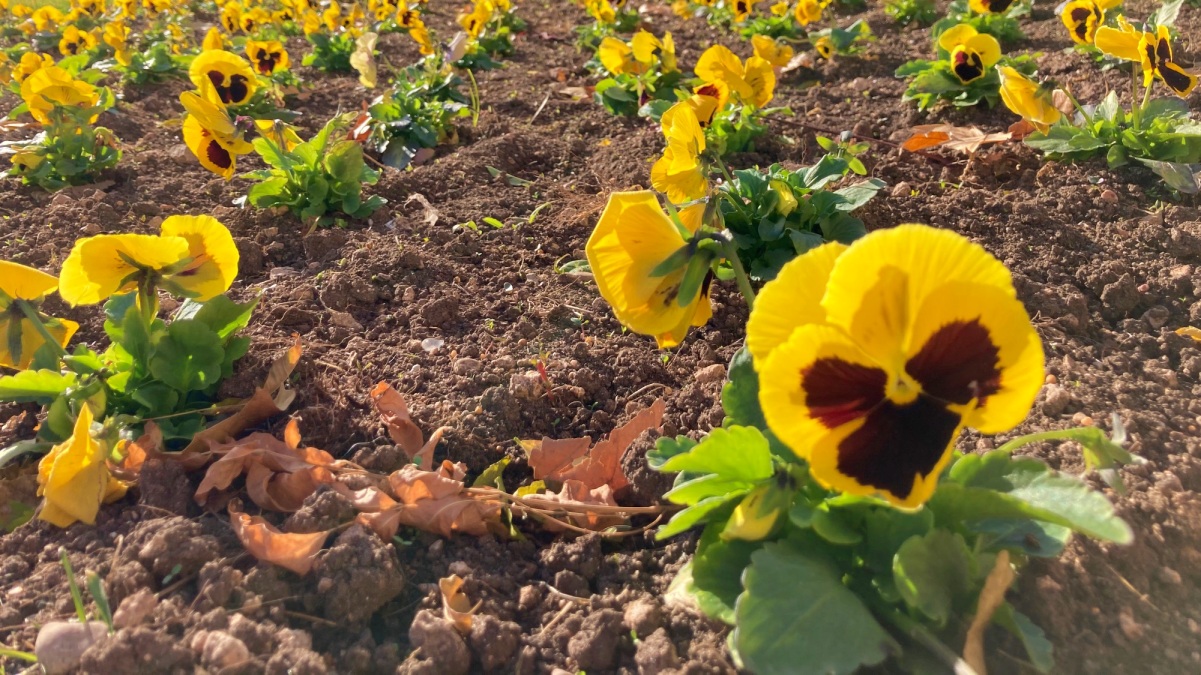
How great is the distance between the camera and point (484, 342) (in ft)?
7.93

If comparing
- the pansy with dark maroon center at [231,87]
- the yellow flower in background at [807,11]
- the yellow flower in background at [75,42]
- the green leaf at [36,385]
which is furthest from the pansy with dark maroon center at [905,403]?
the yellow flower in background at [75,42]

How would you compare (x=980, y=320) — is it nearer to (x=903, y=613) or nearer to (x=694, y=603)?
(x=903, y=613)

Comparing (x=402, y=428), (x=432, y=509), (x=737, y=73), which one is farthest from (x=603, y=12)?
(x=432, y=509)

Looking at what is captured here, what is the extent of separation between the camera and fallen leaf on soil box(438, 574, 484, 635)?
1.42 meters

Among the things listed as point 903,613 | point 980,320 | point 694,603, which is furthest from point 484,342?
point 980,320

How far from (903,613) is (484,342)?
1.48 m

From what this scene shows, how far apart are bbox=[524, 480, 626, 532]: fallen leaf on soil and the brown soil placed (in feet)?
0.14

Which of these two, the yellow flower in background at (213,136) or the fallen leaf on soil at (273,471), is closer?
the fallen leaf on soil at (273,471)

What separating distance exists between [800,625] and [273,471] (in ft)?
3.84

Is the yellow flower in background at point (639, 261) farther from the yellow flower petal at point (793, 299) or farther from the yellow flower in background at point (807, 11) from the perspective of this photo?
the yellow flower in background at point (807, 11)

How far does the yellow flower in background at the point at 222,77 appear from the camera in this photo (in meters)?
3.30

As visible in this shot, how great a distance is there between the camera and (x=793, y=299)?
1.04 m

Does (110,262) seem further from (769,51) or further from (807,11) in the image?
(807,11)

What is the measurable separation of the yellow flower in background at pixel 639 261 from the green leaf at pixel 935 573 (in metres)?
0.59
